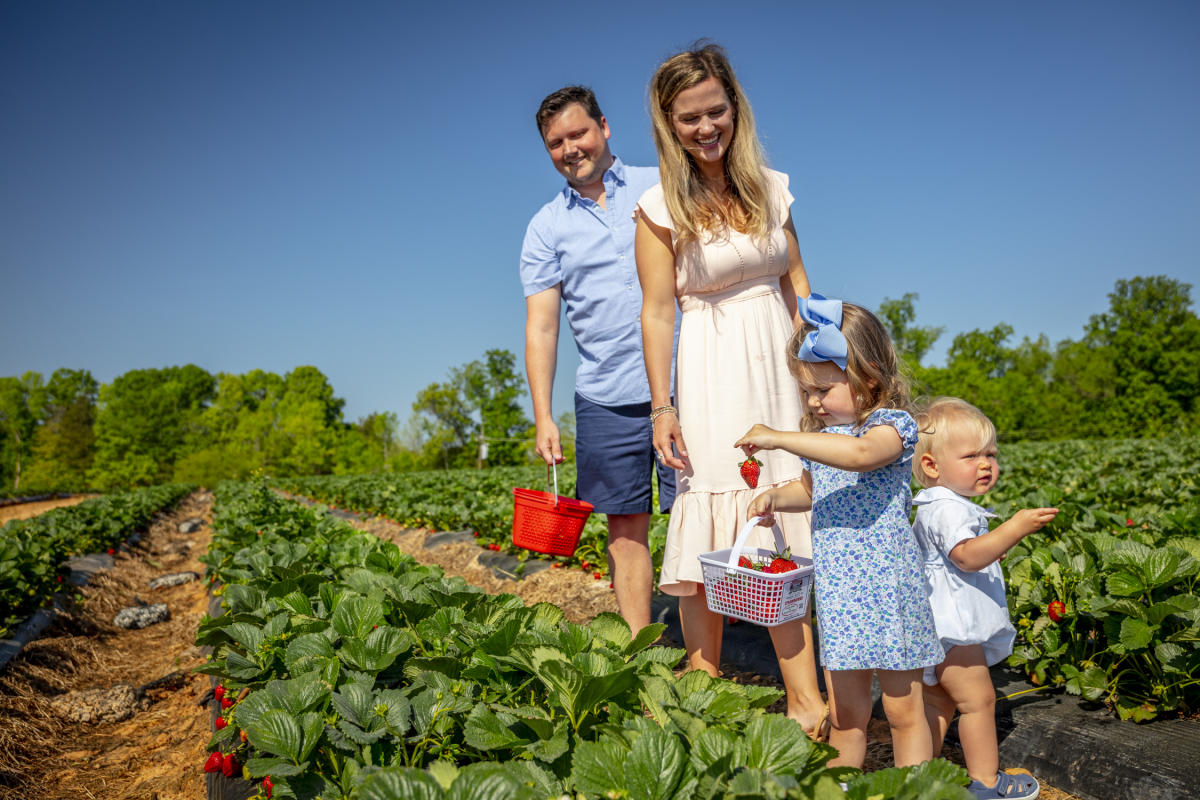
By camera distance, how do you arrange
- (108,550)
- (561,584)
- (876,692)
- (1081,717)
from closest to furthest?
(1081,717)
(876,692)
(561,584)
(108,550)

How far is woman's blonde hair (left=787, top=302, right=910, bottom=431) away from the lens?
1941 millimetres

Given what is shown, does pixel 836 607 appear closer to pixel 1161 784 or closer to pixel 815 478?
pixel 815 478

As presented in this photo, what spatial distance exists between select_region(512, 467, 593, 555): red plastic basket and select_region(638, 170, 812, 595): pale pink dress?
20.8 inches

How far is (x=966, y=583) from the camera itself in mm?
2039

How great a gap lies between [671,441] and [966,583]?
0.94m

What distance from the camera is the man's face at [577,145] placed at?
9.40ft

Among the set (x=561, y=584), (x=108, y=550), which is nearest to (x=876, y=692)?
(x=561, y=584)

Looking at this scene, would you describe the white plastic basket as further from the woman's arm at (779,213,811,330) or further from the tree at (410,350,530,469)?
the tree at (410,350,530,469)

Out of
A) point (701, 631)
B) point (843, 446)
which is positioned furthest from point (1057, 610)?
point (843, 446)

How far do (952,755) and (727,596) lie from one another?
1071 mm

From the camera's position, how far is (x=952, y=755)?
2.42 m

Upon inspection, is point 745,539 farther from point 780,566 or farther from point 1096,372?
point 1096,372

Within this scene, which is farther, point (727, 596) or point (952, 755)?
point (952, 755)

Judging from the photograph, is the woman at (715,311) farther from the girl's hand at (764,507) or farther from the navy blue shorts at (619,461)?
the navy blue shorts at (619,461)
